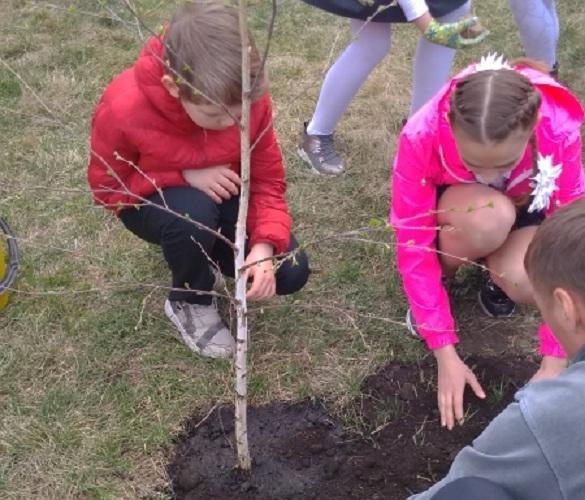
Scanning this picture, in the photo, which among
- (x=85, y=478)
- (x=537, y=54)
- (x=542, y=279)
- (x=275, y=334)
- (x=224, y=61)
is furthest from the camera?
(x=537, y=54)

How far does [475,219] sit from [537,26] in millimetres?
1479

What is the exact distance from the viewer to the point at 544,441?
3.79ft

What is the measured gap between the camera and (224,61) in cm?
175

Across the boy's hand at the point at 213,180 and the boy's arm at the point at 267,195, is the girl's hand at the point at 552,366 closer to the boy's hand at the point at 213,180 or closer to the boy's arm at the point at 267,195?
the boy's arm at the point at 267,195

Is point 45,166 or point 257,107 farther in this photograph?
point 45,166

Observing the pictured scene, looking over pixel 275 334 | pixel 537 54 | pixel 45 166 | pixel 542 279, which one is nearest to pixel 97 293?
pixel 275 334

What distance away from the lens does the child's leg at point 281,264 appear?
7.43ft

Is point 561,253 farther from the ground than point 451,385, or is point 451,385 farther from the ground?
point 561,253

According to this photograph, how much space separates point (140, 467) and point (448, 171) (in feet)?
3.57

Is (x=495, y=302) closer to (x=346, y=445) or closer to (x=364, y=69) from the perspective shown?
(x=346, y=445)

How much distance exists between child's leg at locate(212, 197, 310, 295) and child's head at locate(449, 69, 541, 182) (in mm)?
603

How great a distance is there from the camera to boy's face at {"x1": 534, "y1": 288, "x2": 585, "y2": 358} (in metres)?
1.29

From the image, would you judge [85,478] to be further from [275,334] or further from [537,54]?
[537,54]

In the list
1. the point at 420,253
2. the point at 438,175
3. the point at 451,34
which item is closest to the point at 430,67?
the point at 451,34
